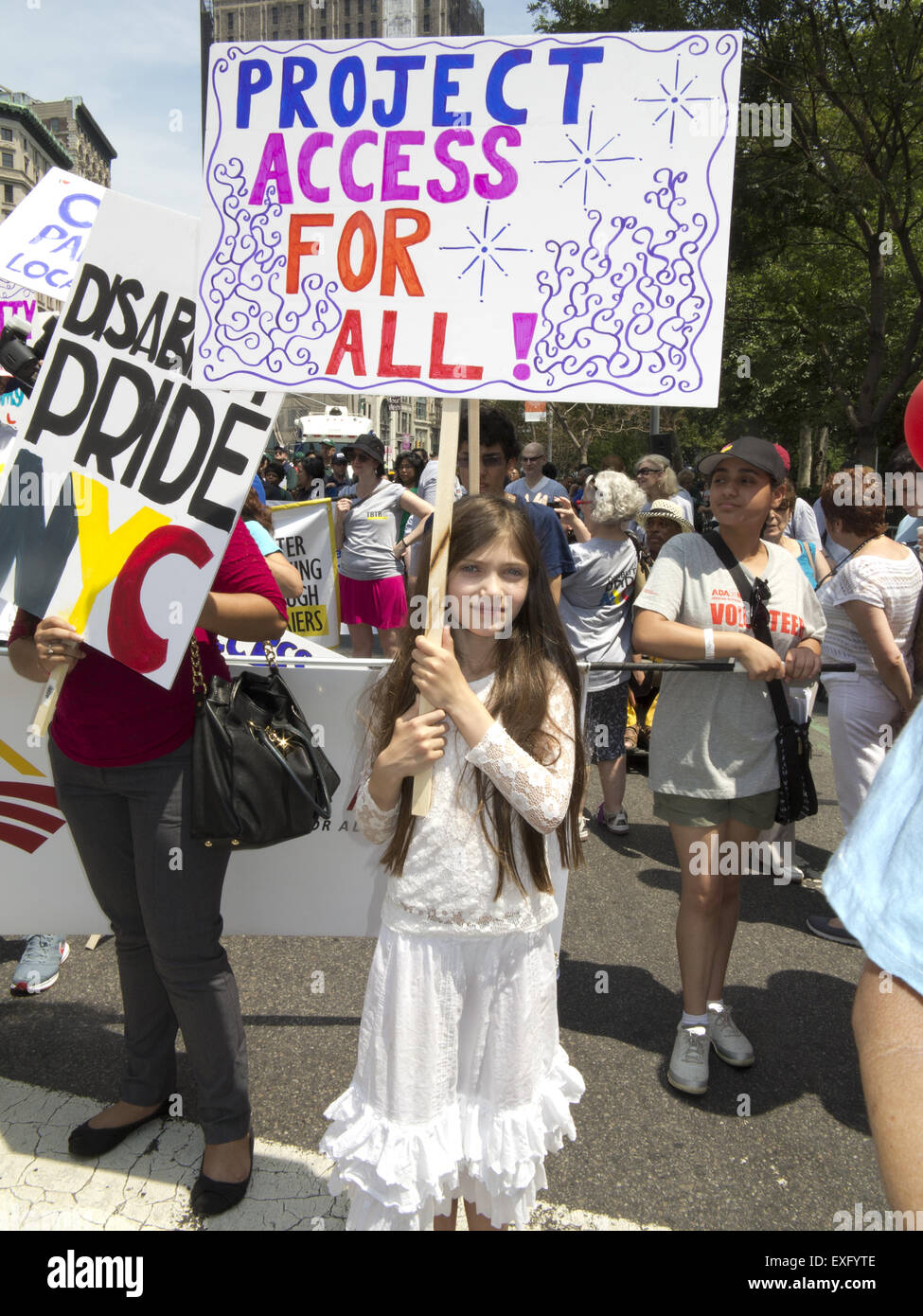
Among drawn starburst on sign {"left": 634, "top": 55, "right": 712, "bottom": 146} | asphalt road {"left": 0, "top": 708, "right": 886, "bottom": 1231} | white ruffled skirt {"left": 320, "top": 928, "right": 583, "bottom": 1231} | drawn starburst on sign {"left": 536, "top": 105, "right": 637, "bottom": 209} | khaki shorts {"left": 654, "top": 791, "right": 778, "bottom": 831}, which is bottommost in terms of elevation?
asphalt road {"left": 0, "top": 708, "right": 886, "bottom": 1231}

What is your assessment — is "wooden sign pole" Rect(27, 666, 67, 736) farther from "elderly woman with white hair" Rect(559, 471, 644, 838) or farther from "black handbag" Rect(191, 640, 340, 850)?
"elderly woman with white hair" Rect(559, 471, 644, 838)

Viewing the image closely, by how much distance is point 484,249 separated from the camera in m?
1.90

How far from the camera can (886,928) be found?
0.87 meters

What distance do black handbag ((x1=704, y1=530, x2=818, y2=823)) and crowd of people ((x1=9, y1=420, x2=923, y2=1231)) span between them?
0.07 ft

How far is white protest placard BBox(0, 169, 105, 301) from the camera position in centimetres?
288

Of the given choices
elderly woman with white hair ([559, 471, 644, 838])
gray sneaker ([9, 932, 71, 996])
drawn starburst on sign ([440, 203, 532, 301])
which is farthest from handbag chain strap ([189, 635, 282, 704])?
elderly woman with white hair ([559, 471, 644, 838])

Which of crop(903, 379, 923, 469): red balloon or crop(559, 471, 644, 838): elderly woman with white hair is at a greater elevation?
crop(903, 379, 923, 469): red balloon

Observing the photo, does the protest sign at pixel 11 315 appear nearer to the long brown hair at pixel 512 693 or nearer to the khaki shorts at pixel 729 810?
the long brown hair at pixel 512 693

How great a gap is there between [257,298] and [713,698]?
1798 millimetres

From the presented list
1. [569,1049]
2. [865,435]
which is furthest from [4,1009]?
[865,435]

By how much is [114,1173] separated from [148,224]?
2392 millimetres

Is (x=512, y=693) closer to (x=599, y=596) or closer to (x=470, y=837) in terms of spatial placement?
(x=470, y=837)
